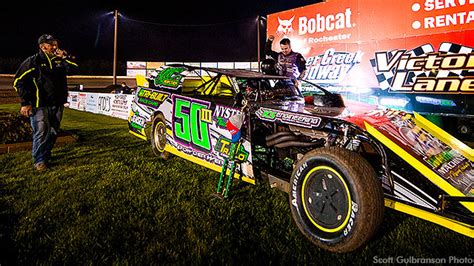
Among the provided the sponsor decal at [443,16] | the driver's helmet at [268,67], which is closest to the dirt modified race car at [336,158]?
the driver's helmet at [268,67]

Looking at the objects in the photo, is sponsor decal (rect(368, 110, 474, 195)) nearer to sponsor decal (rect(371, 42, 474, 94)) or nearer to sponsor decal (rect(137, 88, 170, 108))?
sponsor decal (rect(137, 88, 170, 108))

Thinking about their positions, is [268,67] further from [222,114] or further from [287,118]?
[287,118]

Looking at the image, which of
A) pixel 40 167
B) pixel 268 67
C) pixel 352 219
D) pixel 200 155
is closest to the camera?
pixel 352 219

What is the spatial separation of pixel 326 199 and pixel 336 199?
0.28 feet

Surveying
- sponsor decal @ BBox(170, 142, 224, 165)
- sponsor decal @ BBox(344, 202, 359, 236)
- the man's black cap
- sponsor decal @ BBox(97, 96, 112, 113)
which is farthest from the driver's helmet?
sponsor decal @ BBox(97, 96, 112, 113)

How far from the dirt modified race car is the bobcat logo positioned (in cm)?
534

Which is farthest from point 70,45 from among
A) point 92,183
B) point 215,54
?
point 92,183

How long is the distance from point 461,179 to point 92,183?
375cm

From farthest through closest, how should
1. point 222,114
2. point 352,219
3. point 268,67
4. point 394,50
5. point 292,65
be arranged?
point 394,50, point 292,65, point 268,67, point 222,114, point 352,219

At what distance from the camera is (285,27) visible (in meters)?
9.45

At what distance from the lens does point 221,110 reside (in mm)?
3900

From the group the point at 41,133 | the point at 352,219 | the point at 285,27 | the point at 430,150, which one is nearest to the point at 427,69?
the point at 285,27

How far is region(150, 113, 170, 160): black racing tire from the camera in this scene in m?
5.25

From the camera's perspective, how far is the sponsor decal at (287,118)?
2898 mm
